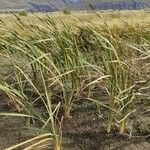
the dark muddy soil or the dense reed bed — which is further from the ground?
the dense reed bed

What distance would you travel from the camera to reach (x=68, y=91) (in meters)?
4.32

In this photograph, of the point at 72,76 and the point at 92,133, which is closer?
the point at 92,133

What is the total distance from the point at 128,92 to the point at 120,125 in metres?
0.25

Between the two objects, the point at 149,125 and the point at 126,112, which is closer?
the point at 126,112

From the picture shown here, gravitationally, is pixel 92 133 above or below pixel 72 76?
below

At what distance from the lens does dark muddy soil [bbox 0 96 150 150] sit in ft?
12.1

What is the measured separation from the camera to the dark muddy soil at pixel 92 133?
3.69 metres

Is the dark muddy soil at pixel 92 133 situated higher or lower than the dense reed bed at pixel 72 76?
lower

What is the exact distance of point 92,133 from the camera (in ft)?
12.8

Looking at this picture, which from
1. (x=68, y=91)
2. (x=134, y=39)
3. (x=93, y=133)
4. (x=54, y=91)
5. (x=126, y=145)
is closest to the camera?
(x=126, y=145)

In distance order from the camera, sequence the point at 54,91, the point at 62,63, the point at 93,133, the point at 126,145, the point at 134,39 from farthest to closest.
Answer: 1. the point at 134,39
2. the point at 54,91
3. the point at 62,63
4. the point at 93,133
5. the point at 126,145

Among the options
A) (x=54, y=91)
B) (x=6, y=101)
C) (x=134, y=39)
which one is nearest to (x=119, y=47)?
(x=54, y=91)

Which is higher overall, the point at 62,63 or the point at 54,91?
the point at 62,63

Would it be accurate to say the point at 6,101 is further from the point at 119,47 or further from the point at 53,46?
the point at 119,47
